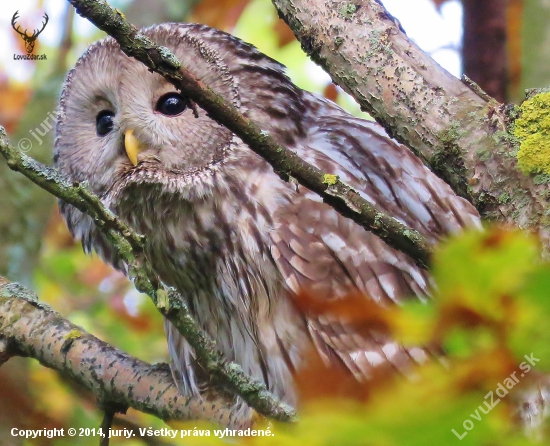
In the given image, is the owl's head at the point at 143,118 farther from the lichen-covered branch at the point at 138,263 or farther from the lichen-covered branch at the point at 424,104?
the lichen-covered branch at the point at 138,263

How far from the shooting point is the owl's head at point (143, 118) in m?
3.38

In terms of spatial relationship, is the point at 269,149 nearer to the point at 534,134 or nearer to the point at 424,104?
the point at 424,104

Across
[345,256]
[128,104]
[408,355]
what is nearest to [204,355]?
[408,355]

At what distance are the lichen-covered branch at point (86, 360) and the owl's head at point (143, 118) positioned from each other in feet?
2.09

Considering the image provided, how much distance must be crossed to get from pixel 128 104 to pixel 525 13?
1.83 meters

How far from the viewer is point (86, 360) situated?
3199 mm

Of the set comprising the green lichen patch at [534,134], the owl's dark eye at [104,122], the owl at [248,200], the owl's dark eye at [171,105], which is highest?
the owl's dark eye at [104,122]

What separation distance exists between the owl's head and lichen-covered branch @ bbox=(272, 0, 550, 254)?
3.43 ft

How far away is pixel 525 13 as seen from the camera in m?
3.48

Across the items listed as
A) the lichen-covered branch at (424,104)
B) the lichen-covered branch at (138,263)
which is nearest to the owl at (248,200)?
the lichen-covered branch at (424,104)

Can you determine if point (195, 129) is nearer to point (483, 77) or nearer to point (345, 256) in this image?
point (345, 256)

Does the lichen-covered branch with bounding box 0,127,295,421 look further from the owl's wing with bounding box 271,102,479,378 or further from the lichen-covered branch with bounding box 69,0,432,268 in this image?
the owl's wing with bounding box 271,102,479,378

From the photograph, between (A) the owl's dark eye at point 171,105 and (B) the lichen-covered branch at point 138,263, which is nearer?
(B) the lichen-covered branch at point 138,263

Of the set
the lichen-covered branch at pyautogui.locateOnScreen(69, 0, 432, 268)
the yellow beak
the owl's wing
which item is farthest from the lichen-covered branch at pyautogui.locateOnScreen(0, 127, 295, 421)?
the yellow beak
